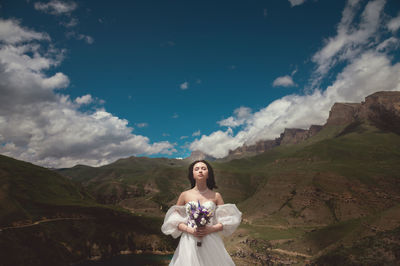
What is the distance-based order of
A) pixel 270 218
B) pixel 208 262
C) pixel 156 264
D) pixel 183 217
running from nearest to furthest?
pixel 208 262 < pixel 183 217 < pixel 156 264 < pixel 270 218

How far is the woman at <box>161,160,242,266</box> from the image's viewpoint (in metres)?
7.44

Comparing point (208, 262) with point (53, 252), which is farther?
point (53, 252)

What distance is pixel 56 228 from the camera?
117562mm

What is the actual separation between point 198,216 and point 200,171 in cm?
178

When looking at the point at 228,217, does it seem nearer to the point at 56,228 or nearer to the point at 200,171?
the point at 200,171

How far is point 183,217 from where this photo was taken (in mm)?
8266

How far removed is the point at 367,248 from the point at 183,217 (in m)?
93.0

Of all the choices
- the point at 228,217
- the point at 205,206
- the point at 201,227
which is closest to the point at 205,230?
the point at 201,227

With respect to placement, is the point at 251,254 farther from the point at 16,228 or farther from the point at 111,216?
the point at 16,228

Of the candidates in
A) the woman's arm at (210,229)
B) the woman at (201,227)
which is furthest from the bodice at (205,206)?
the woman's arm at (210,229)

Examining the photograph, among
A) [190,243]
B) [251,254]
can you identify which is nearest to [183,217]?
[190,243]

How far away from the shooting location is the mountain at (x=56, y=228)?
331 feet

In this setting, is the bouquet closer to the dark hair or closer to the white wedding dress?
the white wedding dress

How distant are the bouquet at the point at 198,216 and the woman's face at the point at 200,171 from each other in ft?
4.10
